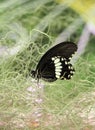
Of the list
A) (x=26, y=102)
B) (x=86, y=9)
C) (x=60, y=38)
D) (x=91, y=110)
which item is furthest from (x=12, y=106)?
(x=86, y=9)

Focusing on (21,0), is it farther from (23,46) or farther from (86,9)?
(23,46)

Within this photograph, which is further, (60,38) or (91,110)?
(60,38)

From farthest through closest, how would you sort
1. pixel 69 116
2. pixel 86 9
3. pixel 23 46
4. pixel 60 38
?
pixel 86 9, pixel 60 38, pixel 23 46, pixel 69 116

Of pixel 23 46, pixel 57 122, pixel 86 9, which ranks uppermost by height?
pixel 86 9

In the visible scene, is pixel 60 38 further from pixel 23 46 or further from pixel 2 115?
pixel 2 115

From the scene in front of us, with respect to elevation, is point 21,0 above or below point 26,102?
above

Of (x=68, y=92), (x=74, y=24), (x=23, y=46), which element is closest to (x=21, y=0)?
(x=74, y=24)

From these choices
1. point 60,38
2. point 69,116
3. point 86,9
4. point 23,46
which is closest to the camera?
point 69,116
